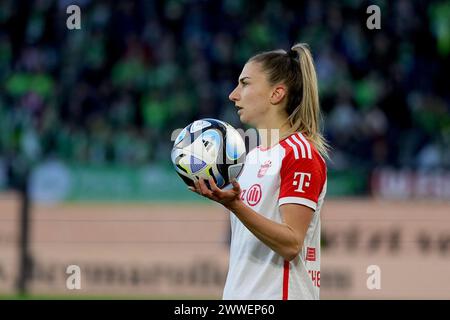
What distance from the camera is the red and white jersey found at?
4527mm

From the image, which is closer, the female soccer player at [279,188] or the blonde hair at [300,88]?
the female soccer player at [279,188]

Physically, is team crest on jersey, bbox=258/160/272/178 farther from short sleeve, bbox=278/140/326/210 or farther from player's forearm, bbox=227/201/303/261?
player's forearm, bbox=227/201/303/261

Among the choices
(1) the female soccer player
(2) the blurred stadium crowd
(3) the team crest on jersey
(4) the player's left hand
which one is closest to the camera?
(4) the player's left hand

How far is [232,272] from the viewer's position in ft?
15.4

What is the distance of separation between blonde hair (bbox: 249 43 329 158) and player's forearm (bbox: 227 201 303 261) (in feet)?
1.81

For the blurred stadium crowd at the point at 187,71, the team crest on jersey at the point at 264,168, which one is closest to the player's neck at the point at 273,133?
the team crest on jersey at the point at 264,168

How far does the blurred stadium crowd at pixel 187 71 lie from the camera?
1490 cm

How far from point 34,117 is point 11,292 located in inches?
196

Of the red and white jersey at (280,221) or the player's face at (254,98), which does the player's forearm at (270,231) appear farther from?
the player's face at (254,98)

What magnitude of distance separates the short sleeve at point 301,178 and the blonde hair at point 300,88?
0.17 meters

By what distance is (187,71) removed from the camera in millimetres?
17188

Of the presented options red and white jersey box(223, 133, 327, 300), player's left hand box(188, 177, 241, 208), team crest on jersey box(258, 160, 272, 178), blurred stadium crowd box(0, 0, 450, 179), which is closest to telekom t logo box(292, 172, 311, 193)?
red and white jersey box(223, 133, 327, 300)
